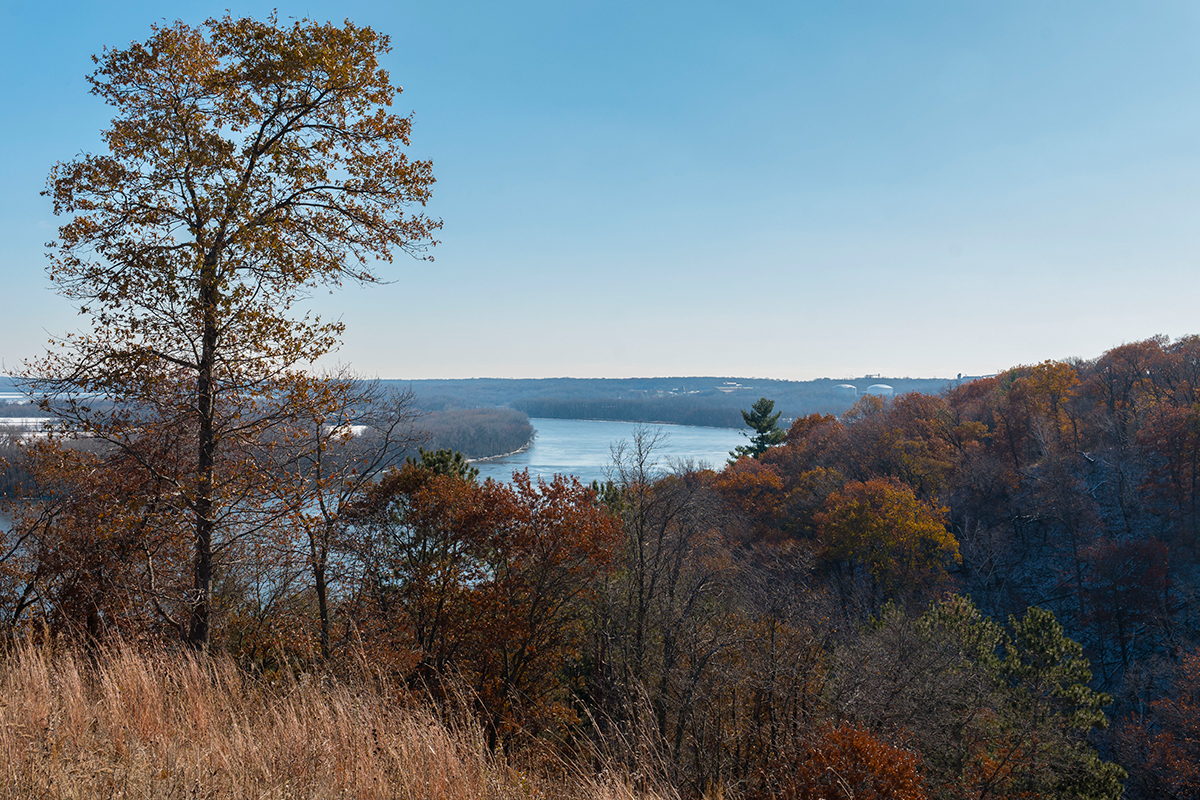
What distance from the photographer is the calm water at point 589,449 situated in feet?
245

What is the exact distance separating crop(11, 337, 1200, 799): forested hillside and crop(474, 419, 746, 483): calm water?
63.9 ft

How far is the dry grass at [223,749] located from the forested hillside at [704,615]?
468 millimetres

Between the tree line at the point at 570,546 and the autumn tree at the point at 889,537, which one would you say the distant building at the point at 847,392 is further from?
the autumn tree at the point at 889,537

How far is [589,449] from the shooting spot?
4254 inches

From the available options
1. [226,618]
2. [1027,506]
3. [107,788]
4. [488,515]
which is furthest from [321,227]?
[1027,506]

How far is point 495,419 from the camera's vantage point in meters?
117

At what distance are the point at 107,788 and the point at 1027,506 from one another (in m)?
46.1

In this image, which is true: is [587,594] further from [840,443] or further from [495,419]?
[495,419]

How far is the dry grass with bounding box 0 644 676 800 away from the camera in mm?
2928

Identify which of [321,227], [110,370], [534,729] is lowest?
[534,729]

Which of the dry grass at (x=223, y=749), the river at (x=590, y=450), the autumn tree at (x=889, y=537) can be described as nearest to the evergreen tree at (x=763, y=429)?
the river at (x=590, y=450)

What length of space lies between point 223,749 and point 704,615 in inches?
724

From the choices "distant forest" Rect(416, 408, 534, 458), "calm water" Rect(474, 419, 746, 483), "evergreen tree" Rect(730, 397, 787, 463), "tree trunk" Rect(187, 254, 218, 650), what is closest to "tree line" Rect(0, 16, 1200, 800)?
"tree trunk" Rect(187, 254, 218, 650)

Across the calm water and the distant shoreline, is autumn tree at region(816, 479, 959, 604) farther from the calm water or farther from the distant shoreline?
the distant shoreline
